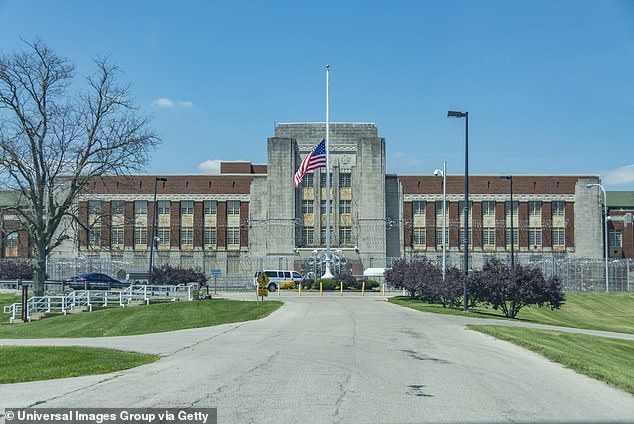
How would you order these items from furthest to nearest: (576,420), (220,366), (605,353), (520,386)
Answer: (605,353) < (220,366) < (520,386) < (576,420)

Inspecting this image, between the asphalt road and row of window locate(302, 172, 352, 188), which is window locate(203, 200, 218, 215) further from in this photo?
the asphalt road

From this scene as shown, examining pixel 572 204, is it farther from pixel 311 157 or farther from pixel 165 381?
pixel 165 381

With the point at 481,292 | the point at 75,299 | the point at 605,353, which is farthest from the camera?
the point at 75,299

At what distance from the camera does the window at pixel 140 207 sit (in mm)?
84875

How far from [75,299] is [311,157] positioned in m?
24.4

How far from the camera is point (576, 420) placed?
934 cm

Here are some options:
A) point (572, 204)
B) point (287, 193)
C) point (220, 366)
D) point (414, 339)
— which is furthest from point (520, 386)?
point (572, 204)

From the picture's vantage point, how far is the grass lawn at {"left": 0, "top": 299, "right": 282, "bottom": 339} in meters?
27.5

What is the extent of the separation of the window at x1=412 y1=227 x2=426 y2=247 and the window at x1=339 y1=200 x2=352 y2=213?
8.15 m

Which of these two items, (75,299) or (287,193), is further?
(287,193)

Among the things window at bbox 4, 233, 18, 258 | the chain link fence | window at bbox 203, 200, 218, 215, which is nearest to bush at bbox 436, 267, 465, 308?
the chain link fence

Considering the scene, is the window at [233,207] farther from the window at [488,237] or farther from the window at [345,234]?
the window at [488,237]

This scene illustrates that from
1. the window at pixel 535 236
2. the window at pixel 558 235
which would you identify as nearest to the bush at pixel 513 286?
the window at pixel 535 236

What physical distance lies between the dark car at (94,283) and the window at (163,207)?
Result: 21.9m
